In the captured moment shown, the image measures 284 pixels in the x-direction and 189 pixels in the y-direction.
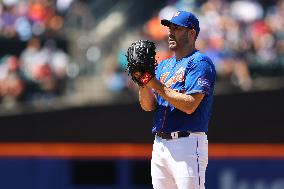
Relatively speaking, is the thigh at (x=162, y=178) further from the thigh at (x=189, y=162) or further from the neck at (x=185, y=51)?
the neck at (x=185, y=51)

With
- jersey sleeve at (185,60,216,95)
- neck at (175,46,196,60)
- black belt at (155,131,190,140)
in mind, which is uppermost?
neck at (175,46,196,60)

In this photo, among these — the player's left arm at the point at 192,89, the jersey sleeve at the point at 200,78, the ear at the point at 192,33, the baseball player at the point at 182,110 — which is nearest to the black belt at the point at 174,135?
the baseball player at the point at 182,110

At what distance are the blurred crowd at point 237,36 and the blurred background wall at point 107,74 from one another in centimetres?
2

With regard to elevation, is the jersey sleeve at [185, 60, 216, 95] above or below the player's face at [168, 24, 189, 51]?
below

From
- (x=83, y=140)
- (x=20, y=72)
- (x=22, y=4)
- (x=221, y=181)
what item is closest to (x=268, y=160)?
(x=221, y=181)

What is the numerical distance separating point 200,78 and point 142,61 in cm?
40

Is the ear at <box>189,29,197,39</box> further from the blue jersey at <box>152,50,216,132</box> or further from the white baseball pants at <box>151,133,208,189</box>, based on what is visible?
the white baseball pants at <box>151,133,208,189</box>

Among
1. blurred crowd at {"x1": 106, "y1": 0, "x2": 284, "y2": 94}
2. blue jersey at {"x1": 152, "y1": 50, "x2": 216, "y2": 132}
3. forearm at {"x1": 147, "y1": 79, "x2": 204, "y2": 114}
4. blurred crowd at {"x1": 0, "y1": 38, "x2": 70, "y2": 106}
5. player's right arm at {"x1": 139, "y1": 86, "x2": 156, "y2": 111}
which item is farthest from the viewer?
blurred crowd at {"x1": 0, "y1": 38, "x2": 70, "y2": 106}

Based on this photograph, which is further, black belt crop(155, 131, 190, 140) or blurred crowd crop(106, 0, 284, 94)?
blurred crowd crop(106, 0, 284, 94)

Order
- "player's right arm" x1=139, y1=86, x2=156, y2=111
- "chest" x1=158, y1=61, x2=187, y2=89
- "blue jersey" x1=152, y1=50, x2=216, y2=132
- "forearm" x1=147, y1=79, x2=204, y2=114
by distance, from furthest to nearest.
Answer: "player's right arm" x1=139, y1=86, x2=156, y2=111 < "chest" x1=158, y1=61, x2=187, y2=89 < "blue jersey" x1=152, y1=50, x2=216, y2=132 < "forearm" x1=147, y1=79, x2=204, y2=114

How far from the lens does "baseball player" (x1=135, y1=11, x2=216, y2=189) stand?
182 inches

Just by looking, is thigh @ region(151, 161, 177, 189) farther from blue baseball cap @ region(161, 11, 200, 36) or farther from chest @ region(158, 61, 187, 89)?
blue baseball cap @ region(161, 11, 200, 36)

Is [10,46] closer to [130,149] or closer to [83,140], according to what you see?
[83,140]

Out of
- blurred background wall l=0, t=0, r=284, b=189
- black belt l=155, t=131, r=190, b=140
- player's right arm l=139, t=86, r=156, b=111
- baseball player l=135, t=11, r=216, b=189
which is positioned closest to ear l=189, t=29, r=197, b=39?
baseball player l=135, t=11, r=216, b=189
